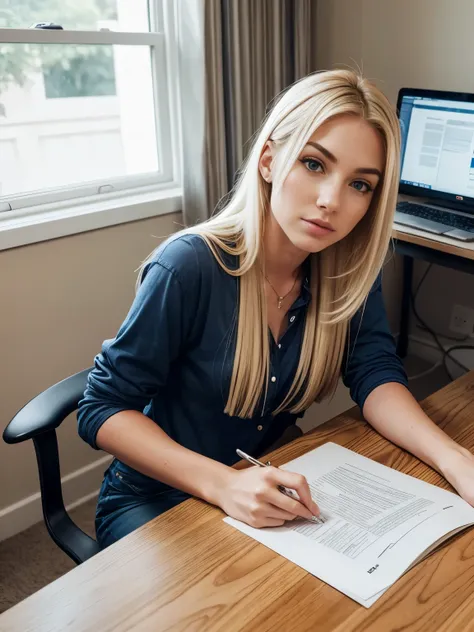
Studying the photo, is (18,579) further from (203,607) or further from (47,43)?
(47,43)

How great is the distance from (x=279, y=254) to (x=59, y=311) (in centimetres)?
89

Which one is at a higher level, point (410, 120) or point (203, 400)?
point (410, 120)

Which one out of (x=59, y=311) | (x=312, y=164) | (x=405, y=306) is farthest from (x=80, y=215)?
(x=405, y=306)

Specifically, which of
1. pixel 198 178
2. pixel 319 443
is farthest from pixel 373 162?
pixel 198 178

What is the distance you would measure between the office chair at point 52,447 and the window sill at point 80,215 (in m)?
0.69

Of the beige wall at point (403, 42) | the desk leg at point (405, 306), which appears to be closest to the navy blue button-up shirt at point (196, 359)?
the beige wall at point (403, 42)

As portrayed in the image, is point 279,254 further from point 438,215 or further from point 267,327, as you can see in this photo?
point 438,215

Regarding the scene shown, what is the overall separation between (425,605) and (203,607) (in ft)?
0.79

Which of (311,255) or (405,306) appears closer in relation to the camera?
(311,255)

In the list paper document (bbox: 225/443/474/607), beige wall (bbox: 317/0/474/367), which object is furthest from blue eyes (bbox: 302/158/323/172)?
beige wall (bbox: 317/0/474/367)

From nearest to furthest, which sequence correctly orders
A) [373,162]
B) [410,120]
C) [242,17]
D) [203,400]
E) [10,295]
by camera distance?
[373,162], [203,400], [10,295], [242,17], [410,120]

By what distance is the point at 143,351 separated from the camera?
1.04 metres

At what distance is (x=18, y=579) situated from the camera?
1737 mm

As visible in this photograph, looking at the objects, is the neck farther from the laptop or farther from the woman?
the laptop
